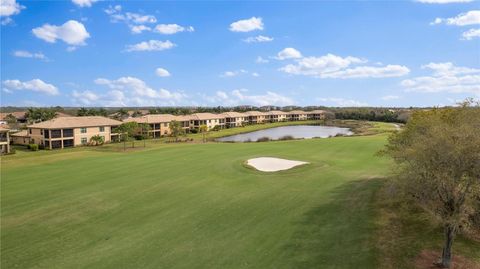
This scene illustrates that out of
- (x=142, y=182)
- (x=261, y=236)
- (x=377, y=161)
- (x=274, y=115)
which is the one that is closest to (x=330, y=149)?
(x=377, y=161)

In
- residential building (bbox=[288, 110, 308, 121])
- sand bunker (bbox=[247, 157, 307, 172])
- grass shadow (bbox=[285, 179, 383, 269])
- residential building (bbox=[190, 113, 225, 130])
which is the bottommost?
grass shadow (bbox=[285, 179, 383, 269])

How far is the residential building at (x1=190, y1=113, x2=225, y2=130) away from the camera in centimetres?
10236

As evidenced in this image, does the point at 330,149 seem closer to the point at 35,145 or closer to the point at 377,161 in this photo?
the point at 377,161

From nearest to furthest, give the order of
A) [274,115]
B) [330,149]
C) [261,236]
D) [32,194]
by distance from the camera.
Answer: [261,236] → [32,194] → [330,149] → [274,115]

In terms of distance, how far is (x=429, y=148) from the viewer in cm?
1547

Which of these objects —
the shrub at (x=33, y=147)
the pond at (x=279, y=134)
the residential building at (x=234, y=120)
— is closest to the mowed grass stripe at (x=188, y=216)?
the shrub at (x=33, y=147)

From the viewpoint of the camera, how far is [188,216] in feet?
76.6

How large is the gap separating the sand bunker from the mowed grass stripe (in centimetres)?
191

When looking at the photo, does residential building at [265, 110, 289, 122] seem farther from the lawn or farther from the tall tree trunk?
the tall tree trunk

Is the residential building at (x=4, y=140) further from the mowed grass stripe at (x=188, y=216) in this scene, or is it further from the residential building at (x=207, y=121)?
the residential building at (x=207, y=121)

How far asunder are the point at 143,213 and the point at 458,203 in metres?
19.2

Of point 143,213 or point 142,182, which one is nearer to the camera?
point 143,213

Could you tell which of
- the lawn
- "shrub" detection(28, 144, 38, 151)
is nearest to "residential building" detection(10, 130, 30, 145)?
"shrub" detection(28, 144, 38, 151)

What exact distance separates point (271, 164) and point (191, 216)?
61.4ft
